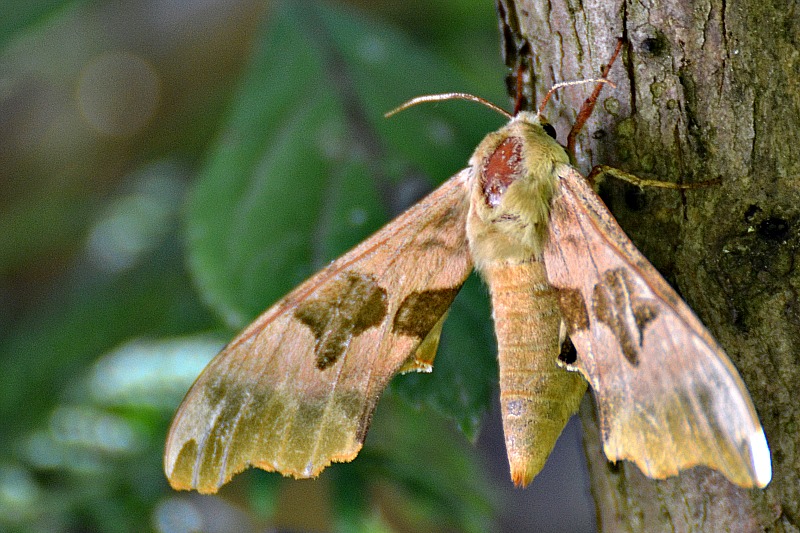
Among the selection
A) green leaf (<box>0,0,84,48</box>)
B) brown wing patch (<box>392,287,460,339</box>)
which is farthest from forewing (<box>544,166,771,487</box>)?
green leaf (<box>0,0,84,48</box>)

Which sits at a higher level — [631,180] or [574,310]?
[631,180]

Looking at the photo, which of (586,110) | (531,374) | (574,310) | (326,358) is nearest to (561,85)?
(586,110)

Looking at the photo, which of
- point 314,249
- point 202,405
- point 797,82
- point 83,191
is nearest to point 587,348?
point 797,82

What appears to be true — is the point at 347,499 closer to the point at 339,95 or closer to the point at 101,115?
the point at 339,95

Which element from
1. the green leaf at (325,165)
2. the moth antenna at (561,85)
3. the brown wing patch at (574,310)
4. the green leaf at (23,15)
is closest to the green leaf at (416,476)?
the green leaf at (325,165)

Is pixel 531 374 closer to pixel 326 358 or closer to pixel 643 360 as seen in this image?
pixel 643 360

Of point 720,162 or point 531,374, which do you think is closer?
point 720,162

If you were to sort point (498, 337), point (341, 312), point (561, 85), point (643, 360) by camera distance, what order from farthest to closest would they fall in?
point (341, 312)
point (498, 337)
point (561, 85)
point (643, 360)

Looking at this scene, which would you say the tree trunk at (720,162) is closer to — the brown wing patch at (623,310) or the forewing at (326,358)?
the brown wing patch at (623,310)
